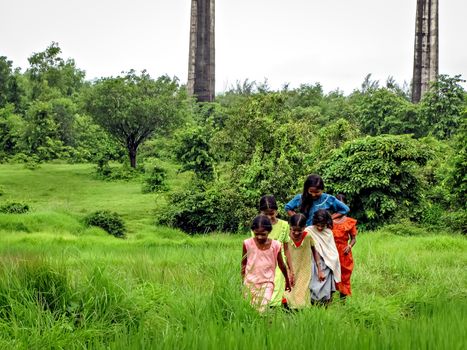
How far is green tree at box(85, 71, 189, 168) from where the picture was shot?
105 ft

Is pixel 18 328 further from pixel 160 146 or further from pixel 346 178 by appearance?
pixel 160 146

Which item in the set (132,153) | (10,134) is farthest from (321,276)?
(10,134)

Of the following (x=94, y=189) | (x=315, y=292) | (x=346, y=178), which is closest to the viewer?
(x=315, y=292)

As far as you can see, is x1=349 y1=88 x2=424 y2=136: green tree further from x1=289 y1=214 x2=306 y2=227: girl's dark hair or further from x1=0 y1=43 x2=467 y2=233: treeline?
x1=289 y1=214 x2=306 y2=227: girl's dark hair

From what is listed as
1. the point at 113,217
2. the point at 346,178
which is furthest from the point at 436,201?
the point at 113,217

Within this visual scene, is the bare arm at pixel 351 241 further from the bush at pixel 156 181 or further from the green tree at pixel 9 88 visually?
the green tree at pixel 9 88

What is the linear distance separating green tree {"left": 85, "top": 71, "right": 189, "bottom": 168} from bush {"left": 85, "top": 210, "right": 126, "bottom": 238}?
12177 millimetres

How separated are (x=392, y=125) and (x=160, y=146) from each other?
12.5 meters

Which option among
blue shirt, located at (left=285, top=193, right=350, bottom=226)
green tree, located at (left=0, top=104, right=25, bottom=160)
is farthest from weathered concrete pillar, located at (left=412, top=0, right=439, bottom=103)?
blue shirt, located at (left=285, top=193, right=350, bottom=226)

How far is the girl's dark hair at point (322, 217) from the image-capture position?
674 cm

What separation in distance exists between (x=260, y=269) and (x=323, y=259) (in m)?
1.00

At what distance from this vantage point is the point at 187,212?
21812 millimetres

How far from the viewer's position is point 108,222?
19.8m

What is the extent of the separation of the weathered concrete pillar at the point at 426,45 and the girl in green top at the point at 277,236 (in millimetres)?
31980
